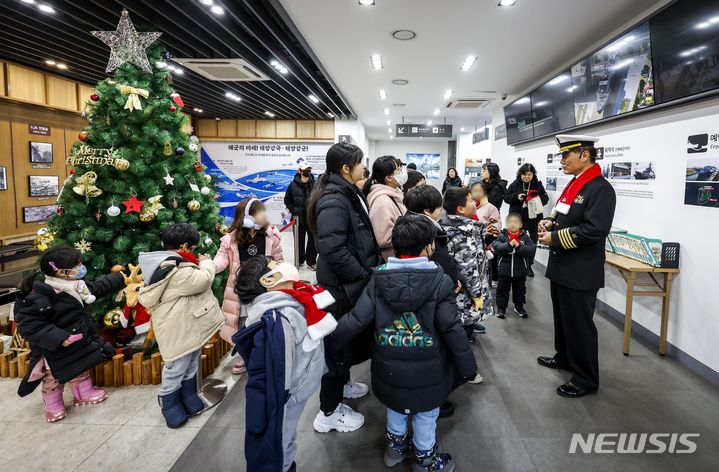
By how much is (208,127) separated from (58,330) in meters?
9.66

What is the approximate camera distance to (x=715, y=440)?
2145mm

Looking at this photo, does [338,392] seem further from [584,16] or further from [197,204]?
[584,16]

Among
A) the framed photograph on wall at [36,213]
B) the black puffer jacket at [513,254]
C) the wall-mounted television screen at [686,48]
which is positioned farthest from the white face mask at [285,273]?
the framed photograph on wall at [36,213]

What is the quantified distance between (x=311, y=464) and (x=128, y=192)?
2.41 m

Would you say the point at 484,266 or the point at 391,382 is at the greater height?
the point at 484,266

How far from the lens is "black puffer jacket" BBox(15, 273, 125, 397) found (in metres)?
2.11

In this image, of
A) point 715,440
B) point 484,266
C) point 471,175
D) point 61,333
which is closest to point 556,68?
point 484,266

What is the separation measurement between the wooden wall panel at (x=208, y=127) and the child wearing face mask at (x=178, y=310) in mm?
9410

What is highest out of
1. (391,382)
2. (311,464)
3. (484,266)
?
(484,266)

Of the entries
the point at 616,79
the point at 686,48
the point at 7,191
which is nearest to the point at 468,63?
the point at 616,79

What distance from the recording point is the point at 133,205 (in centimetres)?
294

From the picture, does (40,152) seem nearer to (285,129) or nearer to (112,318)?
(112,318)

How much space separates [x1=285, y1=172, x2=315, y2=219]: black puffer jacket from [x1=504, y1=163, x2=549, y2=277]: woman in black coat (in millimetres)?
2999

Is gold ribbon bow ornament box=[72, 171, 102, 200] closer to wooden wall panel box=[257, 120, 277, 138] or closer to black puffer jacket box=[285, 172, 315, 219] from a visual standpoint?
black puffer jacket box=[285, 172, 315, 219]
